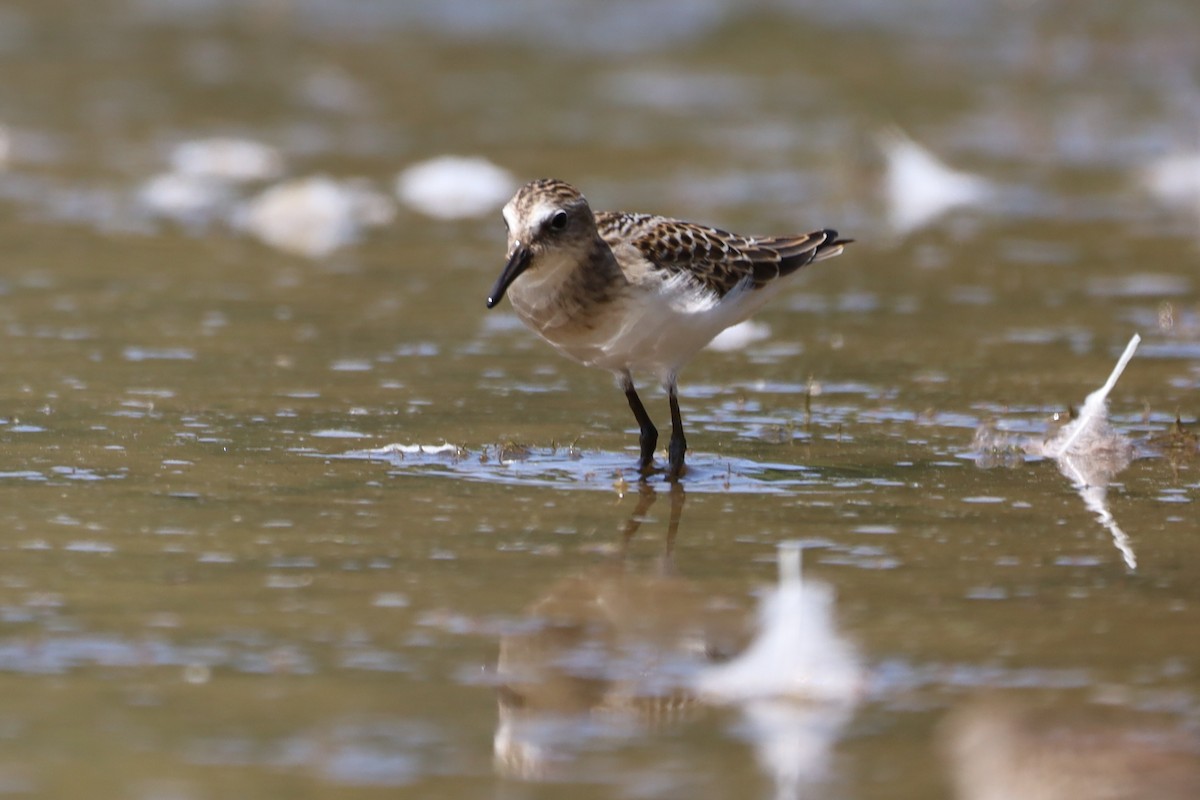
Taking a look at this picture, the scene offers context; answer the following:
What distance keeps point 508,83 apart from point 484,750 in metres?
12.7

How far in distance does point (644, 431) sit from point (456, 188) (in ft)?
18.6

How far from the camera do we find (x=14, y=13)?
1764 centimetres

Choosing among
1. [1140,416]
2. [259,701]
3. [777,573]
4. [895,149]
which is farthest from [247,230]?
[259,701]

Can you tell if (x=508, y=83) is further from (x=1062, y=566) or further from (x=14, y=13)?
(x=1062, y=566)

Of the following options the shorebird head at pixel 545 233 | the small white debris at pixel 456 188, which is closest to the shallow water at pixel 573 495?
the small white debris at pixel 456 188

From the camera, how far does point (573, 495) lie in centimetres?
552

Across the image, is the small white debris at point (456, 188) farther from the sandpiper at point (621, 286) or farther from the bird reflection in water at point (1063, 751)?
the bird reflection in water at point (1063, 751)

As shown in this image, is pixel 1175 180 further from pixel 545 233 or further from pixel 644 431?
pixel 545 233

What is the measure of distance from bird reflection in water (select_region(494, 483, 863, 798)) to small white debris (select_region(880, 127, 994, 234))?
23.4ft

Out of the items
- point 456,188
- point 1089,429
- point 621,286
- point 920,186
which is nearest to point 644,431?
point 621,286

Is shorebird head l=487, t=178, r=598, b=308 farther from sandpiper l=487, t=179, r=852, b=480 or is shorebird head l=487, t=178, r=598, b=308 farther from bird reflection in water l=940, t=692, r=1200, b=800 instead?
bird reflection in water l=940, t=692, r=1200, b=800

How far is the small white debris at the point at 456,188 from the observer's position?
1126cm

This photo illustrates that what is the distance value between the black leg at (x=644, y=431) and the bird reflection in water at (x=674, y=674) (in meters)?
1.34

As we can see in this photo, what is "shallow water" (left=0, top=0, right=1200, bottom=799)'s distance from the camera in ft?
11.7
